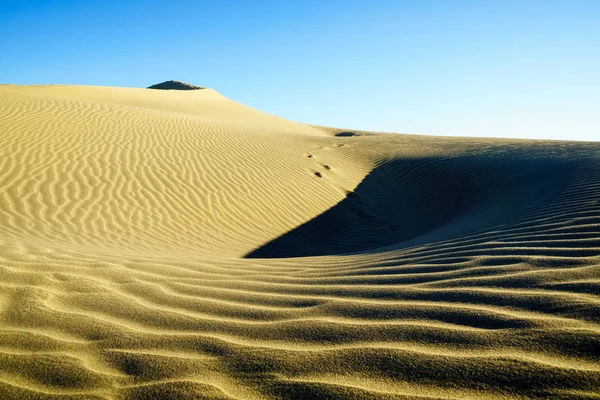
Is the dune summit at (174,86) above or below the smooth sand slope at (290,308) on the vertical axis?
above

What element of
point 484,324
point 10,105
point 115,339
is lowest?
point 115,339

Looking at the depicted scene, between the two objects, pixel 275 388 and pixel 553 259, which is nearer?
pixel 275 388

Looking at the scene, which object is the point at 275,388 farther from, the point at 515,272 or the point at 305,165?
the point at 305,165

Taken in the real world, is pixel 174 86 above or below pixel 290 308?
above

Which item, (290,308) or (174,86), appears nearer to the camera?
(290,308)

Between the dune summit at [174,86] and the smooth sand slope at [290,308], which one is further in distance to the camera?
the dune summit at [174,86]

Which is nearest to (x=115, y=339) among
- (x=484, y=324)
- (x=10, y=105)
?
(x=484, y=324)

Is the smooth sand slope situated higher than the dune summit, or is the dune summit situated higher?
the dune summit

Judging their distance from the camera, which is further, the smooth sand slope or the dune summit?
the dune summit

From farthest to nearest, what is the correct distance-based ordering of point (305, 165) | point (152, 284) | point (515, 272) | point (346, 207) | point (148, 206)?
point (305, 165) < point (346, 207) < point (148, 206) < point (152, 284) < point (515, 272)

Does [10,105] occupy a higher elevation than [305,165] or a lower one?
higher

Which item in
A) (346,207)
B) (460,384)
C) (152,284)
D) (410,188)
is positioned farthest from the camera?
(410,188)

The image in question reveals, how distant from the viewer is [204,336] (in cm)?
206

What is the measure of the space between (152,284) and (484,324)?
1.96 meters
